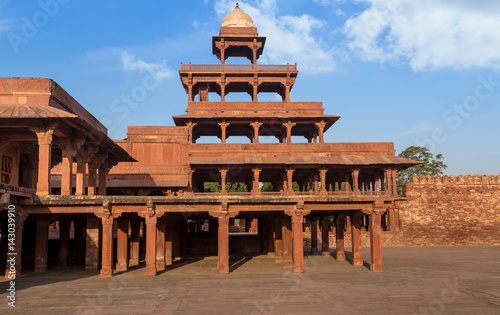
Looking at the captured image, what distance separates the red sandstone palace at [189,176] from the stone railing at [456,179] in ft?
6.33

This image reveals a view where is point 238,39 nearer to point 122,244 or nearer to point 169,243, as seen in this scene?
point 169,243

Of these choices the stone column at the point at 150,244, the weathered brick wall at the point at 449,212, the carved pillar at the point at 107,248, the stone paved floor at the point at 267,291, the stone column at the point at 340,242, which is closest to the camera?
the stone paved floor at the point at 267,291

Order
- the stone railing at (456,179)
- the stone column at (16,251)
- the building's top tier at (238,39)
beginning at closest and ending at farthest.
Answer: the stone column at (16,251)
the stone railing at (456,179)
the building's top tier at (238,39)

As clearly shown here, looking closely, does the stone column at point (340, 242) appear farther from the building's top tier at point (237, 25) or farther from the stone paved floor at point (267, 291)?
the building's top tier at point (237, 25)

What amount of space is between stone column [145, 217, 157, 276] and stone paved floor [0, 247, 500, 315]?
44 cm

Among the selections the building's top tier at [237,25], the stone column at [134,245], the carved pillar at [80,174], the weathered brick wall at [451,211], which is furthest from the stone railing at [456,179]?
the carved pillar at [80,174]

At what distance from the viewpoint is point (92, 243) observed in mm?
19594

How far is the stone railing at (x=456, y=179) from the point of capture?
120ft

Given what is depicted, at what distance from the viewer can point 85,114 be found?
24.1 meters

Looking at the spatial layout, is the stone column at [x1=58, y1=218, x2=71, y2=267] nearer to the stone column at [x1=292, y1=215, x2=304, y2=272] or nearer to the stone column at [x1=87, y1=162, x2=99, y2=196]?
the stone column at [x1=87, y1=162, x2=99, y2=196]

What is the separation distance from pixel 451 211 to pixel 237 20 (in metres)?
29.9

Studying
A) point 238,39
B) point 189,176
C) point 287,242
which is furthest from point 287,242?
point 238,39

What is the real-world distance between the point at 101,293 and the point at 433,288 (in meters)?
11.5

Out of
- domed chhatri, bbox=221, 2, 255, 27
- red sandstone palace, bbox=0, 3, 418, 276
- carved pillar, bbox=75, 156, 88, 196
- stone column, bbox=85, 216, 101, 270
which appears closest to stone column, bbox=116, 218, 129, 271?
red sandstone palace, bbox=0, 3, 418, 276
